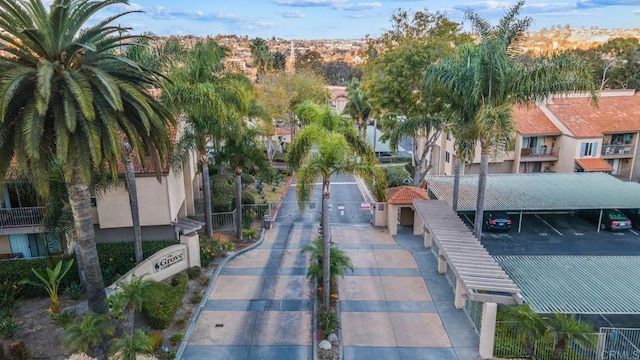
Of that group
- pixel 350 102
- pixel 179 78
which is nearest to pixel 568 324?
pixel 179 78

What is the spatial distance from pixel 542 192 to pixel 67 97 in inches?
1130

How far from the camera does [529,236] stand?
29344mm

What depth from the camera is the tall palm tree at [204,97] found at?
21141 millimetres

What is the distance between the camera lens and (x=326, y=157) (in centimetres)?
1773

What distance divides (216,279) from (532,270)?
14.7 meters

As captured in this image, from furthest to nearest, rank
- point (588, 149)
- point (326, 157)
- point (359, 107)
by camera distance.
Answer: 1. point (359, 107)
2. point (588, 149)
3. point (326, 157)

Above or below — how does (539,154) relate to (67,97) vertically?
below

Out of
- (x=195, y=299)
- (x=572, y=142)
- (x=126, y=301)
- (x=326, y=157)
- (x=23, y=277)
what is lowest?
(x=195, y=299)

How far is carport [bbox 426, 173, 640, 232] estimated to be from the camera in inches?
1123

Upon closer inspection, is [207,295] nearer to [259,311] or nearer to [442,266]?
[259,311]

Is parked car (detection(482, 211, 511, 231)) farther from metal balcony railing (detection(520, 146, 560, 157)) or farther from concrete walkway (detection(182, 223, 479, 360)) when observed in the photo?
metal balcony railing (detection(520, 146, 560, 157))

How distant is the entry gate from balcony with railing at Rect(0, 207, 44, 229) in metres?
14.1

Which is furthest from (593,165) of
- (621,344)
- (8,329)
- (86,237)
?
(8,329)

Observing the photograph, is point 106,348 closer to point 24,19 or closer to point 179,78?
point 24,19
